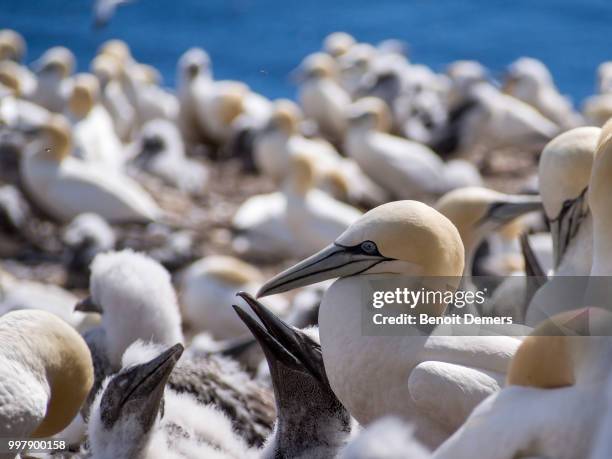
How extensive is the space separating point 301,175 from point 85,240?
1.61 metres

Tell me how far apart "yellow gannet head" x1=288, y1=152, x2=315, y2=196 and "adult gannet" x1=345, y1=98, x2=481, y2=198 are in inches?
59.6

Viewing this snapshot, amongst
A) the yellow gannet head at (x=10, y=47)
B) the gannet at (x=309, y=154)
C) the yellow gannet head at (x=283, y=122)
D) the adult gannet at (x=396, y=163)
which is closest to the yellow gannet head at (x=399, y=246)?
the gannet at (x=309, y=154)

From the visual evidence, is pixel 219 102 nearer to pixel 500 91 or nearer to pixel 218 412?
pixel 500 91

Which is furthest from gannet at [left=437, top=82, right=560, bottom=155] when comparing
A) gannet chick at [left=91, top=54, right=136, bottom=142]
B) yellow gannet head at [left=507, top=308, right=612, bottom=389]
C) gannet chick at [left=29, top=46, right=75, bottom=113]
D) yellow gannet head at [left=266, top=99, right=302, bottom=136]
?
yellow gannet head at [left=507, top=308, right=612, bottom=389]

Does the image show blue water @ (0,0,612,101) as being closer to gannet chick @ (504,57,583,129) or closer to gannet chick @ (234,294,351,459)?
gannet chick @ (504,57,583,129)

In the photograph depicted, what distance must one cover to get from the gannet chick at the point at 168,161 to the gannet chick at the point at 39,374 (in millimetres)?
6364

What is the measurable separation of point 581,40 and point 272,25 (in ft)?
15.6

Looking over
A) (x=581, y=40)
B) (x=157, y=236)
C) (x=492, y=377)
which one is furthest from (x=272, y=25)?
(x=492, y=377)

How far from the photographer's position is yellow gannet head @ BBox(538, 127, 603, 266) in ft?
11.9

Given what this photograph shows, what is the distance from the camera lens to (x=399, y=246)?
289cm

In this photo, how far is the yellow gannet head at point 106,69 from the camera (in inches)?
471

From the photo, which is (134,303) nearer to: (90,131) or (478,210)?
(478,210)

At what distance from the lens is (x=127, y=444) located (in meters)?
3.00
